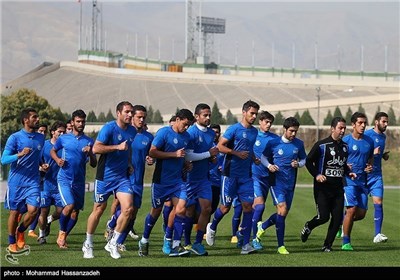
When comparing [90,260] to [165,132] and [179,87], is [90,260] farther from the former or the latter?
[179,87]

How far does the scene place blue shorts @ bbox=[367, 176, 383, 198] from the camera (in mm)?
17266

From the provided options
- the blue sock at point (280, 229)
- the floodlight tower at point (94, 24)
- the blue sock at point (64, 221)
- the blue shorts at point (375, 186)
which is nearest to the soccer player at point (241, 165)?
the blue sock at point (280, 229)

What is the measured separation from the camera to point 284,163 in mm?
15484

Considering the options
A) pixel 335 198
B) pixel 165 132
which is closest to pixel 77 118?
pixel 165 132

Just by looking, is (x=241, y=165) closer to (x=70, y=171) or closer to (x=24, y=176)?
(x=70, y=171)

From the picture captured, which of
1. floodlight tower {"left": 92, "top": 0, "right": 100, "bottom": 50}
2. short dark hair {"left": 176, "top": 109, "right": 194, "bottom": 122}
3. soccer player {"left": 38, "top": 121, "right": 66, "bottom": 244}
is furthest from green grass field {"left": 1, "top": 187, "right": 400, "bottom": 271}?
floodlight tower {"left": 92, "top": 0, "right": 100, "bottom": 50}

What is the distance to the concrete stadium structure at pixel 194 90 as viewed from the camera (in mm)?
122812

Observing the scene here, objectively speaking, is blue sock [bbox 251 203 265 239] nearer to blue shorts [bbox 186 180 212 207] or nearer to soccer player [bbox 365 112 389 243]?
blue shorts [bbox 186 180 212 207]

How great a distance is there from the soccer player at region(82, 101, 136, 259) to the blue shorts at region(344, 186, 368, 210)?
4.50 meters

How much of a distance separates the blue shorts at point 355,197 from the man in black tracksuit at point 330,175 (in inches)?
34.3

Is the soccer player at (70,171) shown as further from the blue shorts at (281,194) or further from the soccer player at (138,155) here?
the blue shorts at (281,194)

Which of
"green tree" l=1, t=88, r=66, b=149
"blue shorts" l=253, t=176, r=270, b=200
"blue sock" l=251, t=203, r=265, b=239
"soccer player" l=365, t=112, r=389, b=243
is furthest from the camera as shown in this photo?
"green tree" l=1, t=88, r=66, b=149

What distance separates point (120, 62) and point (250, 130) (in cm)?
14167
